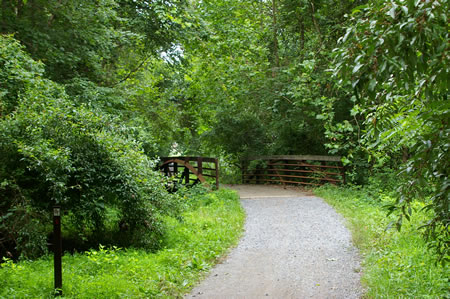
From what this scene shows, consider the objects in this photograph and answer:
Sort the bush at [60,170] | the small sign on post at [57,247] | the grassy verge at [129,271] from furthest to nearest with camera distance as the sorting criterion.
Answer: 1. the bush at [60,170]
2. the grassy verge at [129,271]
3. the small sign on post at [57,247]

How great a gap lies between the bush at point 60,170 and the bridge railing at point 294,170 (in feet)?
27.3

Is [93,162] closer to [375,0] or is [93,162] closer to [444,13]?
[375,0]

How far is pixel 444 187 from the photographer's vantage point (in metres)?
2.50

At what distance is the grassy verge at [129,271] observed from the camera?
14.6 feet

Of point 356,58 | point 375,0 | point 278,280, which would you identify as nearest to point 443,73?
point 356,58

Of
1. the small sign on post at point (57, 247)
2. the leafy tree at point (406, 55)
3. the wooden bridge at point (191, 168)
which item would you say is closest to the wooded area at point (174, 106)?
the leafy tree at point (406, 55)

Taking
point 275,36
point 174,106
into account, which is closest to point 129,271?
point 275,36

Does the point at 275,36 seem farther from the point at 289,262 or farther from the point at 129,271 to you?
the point at 129,271

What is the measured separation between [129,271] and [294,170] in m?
11.1

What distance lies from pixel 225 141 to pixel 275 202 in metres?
8.24

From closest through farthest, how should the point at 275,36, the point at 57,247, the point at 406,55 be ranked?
the point at 406,55
the point at 57,247
the point at 275,36

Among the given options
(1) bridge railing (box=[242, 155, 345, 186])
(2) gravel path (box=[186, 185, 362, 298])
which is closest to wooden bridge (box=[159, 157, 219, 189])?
(1) bridge railing (box=[242, 155, 345, 186])

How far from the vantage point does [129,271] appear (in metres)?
5.13

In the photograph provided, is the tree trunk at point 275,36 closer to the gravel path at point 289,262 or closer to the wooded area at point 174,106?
the wooded area at point 174,106
